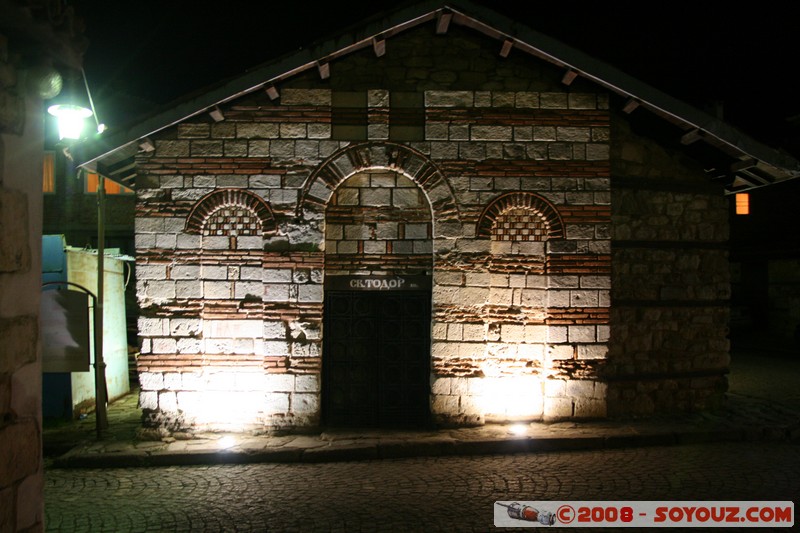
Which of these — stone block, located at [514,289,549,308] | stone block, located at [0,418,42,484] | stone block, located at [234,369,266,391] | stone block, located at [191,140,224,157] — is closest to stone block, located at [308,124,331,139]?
stone block, located at [191,140,224,157]

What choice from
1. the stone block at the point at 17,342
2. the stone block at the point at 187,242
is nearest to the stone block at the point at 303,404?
the stone block at the point at 187,242

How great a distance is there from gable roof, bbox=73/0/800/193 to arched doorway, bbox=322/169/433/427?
1.92 m

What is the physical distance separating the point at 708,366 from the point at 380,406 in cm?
569

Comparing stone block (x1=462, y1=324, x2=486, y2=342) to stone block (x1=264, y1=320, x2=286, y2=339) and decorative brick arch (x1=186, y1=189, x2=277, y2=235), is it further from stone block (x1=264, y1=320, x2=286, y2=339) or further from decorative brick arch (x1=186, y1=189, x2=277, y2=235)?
decorative brick arch (x1=186, y1=189, x2=277, y2=235)

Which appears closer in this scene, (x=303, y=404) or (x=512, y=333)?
(x=303, y=404)

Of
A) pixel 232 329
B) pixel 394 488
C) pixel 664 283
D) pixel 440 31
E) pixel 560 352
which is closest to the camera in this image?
pixel 394 488

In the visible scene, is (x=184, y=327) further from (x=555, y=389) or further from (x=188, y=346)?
(x=555, y=389)

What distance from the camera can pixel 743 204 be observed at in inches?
1034

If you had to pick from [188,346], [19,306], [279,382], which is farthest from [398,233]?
[19,306]

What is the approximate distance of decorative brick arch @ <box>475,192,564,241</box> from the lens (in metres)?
9.38

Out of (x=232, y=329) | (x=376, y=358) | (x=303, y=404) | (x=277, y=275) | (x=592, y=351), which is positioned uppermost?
(x=277, y=275)

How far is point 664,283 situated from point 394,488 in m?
5.94

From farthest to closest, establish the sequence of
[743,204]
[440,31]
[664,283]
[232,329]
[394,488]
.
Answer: [743,204] → [664,283] → [440,31] → [232,329] → [394,488]

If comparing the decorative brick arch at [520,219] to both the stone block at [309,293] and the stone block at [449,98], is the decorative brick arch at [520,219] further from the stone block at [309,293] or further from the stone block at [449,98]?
the stone block at [309,293]
